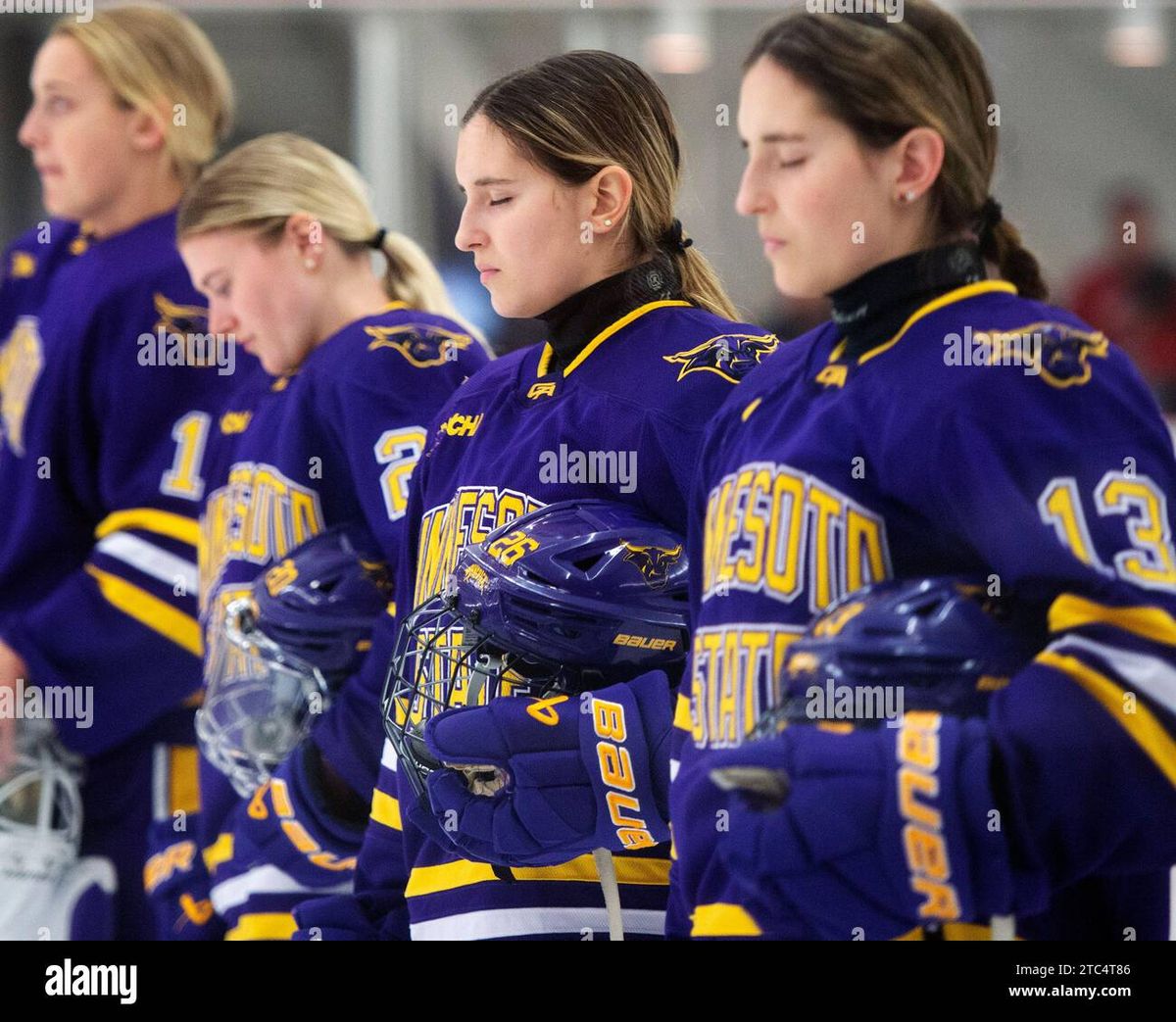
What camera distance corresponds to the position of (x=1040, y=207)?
7.99ft

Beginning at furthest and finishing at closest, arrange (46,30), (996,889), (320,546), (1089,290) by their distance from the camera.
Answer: (46,30) → (1089,290) → (320,546) → (996,889)

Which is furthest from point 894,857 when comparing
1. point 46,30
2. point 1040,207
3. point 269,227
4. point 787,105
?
point 46,30

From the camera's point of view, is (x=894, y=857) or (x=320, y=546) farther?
(x=320, y=546)

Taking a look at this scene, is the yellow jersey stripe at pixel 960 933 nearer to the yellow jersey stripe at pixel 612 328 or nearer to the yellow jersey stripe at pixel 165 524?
the yellow jersey stripe at pixel 612 328

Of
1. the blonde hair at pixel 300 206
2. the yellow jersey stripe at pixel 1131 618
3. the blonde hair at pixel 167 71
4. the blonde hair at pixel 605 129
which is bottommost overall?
the yellow jersey stripe at pixel 1131 618

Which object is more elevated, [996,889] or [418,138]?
[418,138]

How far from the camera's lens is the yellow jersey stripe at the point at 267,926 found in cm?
206

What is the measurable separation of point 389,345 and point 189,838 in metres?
0.78

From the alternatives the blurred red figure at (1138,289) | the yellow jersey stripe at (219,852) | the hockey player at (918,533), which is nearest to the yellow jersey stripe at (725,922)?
the hockey player at (918,533)

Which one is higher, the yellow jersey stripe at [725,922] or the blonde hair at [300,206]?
the blonde hair at [300,206]

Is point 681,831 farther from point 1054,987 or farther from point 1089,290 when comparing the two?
point 1089,290

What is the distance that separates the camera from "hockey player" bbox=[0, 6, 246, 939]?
2.45 metres

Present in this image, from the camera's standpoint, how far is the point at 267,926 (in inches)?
81.7

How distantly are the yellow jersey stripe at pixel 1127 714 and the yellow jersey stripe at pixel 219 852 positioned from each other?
3.78 ft
